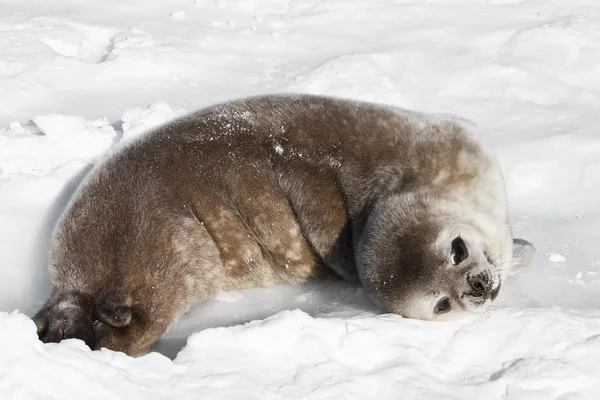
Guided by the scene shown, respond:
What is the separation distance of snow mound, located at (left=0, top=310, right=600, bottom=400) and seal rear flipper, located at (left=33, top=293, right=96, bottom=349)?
0.78 metres

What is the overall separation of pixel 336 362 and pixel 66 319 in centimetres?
156

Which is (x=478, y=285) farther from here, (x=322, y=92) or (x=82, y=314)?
(x=322, y=92)

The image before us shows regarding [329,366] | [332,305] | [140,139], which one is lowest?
[332,305]

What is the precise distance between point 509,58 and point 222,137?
3.39m

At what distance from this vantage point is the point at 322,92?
22.8 feet

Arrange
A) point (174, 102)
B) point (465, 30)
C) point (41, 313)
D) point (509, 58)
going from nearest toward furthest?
point (41, 313), point (174, 102), point (509, 58), point (465, 30)

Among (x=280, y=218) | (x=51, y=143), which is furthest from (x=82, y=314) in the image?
(x=51, y=143)

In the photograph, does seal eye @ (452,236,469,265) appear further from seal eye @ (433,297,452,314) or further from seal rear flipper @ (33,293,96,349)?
seal rear flipper @ (33,293,96,349)

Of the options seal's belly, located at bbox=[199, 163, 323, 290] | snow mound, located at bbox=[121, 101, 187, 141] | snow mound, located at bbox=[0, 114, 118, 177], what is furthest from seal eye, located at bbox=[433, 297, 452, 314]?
snow mound, located at bbox=[0, 114, 118, 177]

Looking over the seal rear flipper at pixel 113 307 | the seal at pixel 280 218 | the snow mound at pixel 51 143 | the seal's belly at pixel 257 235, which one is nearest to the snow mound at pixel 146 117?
the snow mound at pixel 51 143

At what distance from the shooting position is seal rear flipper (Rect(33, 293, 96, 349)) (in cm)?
452

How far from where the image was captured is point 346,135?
5.30 meters

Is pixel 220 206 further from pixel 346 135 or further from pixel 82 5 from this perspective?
pixel 82 5

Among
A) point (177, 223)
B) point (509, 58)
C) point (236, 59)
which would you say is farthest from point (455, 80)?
point (177, 223)
